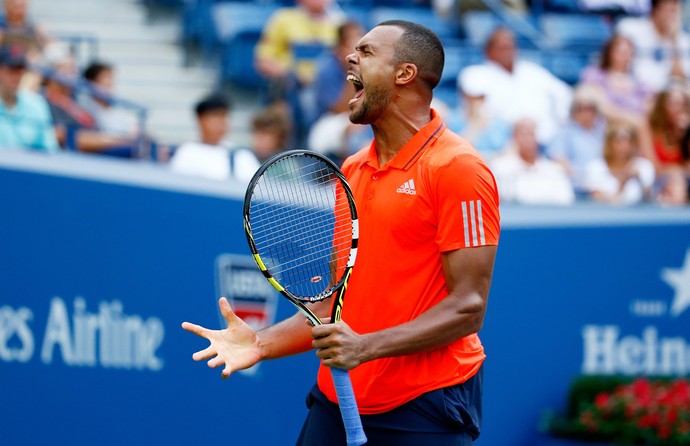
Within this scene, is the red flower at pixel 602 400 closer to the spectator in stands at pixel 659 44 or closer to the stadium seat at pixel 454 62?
the stadium seat at pixel 454 62

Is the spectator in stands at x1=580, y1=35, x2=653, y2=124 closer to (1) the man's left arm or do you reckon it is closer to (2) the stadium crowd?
(2) the stadium crowd

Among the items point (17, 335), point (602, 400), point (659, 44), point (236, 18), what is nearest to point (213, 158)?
point (17, 335)

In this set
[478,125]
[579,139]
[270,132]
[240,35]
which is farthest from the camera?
[240,35]

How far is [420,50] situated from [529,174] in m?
4.38

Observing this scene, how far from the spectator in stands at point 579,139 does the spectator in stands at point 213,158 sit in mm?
2538

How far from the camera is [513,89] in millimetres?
9812

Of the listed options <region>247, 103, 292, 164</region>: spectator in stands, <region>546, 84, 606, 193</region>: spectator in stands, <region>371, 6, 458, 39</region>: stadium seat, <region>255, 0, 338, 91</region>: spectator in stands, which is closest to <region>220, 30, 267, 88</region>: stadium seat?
<region>255, 0, 338, 91</region>: spectator in stands

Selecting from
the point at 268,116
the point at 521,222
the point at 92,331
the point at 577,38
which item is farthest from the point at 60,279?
the point at 577,38

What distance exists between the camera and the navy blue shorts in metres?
4.19

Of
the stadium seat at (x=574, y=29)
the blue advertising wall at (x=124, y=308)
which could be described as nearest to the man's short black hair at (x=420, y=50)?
the blue advertising wall at (x=124, y=308)

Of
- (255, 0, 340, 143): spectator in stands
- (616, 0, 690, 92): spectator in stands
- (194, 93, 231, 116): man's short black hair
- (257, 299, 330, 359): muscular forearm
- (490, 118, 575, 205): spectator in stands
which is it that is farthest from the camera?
(616, 0, 690, 92): spectator in stands

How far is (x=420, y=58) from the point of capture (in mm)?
4262

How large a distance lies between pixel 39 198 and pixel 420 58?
11.3 ft

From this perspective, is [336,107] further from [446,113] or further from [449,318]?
[449,318]
